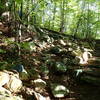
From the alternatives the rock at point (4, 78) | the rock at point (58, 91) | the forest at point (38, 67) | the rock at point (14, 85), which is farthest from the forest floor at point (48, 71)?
the rock at point (4, 78)

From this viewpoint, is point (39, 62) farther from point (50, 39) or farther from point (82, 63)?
point (50, 39)

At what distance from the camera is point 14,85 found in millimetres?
7570

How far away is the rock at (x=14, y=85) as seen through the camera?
7425 mm

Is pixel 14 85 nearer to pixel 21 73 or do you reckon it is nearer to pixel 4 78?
pixel 4 78

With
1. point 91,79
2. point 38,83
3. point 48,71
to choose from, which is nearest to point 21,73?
point 38,83

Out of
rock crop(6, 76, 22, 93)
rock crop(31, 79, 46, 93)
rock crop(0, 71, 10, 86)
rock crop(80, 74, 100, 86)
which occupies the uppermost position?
rock crop(0, 71, 10, 86)

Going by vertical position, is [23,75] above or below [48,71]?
above

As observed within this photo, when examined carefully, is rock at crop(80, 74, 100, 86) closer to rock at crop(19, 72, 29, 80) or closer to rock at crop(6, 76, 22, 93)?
rock at crop(19, 72, 29, 80)

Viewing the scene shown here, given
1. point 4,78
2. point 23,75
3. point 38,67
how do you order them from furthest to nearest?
point 38,67, point 23,75, point 4,78

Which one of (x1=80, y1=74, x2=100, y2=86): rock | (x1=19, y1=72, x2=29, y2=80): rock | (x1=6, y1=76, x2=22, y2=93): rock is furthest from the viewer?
(x1=80, y1=74, x2=100, y2=86): rock

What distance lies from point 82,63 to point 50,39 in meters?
3.72

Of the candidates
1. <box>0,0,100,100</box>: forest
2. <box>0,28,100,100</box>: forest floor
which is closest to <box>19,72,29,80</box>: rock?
<box>0,0,100,100</box>: forest

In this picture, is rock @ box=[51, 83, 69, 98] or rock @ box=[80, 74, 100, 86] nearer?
rock @ box=[51, 83, 69, 98]

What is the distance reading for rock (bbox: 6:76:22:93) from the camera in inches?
292
